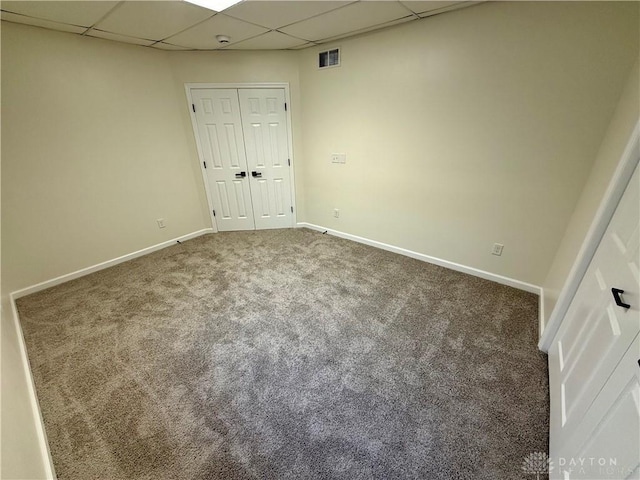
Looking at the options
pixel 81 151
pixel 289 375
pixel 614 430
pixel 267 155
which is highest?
pixel 81 151

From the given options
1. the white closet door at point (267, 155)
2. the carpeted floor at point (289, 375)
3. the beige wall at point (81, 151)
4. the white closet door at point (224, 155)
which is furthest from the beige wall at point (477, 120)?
the beige wall at point (81, 151)

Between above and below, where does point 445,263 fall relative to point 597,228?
below

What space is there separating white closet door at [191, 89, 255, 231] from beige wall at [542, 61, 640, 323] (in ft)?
12.2

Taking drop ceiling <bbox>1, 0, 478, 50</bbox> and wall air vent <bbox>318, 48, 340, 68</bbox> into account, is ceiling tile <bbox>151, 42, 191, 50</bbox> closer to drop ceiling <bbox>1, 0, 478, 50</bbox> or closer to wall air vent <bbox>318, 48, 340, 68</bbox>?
drop ceiling <bbox>1, 0, 478, 50</bbox>

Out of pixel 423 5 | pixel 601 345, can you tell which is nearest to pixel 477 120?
pixel 423 5

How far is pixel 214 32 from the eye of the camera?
2641 mm

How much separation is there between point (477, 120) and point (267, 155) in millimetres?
2659

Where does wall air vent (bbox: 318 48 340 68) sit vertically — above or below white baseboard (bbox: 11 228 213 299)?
above

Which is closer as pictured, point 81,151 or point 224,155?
point 81,151

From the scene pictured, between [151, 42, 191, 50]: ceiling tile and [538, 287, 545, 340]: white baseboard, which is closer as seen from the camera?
[538, 287, 545, 340]: white baseboard

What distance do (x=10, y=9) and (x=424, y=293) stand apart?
4150 mm

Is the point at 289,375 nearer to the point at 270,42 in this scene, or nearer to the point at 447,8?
the point at 447,8

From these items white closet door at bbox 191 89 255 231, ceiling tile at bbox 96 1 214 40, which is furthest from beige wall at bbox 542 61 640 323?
white closet door at bbox 191 89 255 231

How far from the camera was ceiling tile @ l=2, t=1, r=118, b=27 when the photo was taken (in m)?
1.97
